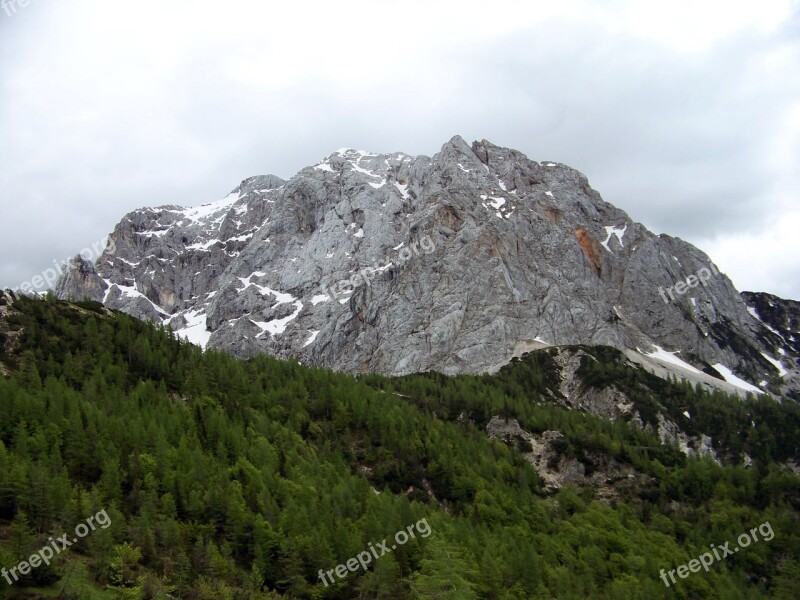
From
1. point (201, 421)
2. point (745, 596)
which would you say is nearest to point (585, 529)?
point (745, 596)

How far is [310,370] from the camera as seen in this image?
135250mm

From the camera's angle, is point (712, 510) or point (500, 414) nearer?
point (712, 510)

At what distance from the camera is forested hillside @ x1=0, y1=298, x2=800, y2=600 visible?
53594mm

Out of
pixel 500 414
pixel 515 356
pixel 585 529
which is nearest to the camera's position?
pixel 585 529

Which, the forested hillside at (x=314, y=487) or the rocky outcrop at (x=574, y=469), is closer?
the forested hillside at (x=314, y=487)

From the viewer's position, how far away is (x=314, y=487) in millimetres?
78250

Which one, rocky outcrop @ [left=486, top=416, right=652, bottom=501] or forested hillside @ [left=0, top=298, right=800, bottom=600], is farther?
rocky outcrop @ [left=486, top=416, right=652, bottom=501]

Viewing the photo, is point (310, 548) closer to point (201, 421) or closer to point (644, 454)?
point (201, 421)

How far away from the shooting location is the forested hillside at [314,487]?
53.6 m

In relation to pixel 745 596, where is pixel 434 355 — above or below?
above

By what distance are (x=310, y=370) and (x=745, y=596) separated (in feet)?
284

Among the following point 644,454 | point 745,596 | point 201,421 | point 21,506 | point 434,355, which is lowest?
point 745,596

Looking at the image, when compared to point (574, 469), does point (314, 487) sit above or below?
above

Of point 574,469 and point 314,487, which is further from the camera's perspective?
point 574,469
